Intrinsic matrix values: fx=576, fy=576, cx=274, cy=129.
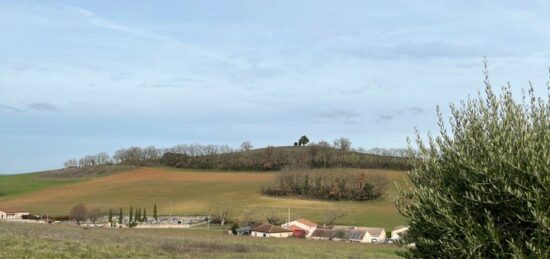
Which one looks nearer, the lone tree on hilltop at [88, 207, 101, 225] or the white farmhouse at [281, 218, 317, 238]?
the white farmhouse at [281, 218, 317, 238]

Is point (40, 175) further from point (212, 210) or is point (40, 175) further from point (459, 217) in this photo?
point (459, 217)

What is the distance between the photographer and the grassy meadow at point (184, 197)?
398 feet

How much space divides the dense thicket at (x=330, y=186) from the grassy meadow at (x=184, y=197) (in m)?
2.80

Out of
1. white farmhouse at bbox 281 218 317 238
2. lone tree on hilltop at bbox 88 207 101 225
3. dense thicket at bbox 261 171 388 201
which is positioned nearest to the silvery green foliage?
white farmhouse at bbox 281 218 317 238

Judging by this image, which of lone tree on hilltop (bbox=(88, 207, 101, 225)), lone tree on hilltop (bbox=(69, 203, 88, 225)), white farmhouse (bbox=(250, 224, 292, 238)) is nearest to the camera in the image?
white farmhouse (bbox=(250, 224, 292, 238))

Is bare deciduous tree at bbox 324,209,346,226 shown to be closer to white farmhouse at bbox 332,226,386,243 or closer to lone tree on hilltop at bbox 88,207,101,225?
white farmhouse at bbox 332,226,386,243

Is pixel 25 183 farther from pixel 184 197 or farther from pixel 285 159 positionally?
pixel 285 159

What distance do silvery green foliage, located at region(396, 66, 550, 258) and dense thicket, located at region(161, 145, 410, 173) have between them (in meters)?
146

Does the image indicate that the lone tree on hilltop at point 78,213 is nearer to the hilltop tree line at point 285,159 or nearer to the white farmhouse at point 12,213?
the white farmhouse at point 12,213

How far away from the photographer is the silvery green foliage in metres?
9.47

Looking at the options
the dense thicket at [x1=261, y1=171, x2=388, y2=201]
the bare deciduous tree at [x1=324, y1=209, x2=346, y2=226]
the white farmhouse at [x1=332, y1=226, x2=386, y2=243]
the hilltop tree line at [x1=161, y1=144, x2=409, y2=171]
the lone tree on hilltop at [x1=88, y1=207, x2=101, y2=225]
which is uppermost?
the hilltop tree line at [x1=161, y1=144, x2=409, y2=171]

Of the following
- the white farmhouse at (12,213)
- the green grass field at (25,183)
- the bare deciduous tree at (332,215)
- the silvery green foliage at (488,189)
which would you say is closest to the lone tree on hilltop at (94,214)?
the white farmhouse at (12,213)

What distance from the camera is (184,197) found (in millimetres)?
138125

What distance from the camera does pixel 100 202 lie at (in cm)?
13125
